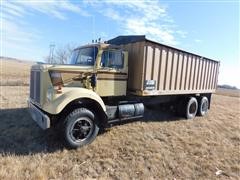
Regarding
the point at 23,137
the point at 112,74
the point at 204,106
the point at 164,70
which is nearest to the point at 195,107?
the point at 204,106

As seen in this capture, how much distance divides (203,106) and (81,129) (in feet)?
23.3

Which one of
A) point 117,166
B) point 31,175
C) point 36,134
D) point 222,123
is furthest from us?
point 222,123

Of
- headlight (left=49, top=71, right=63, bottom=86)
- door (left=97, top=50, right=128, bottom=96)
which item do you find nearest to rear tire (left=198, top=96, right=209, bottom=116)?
door (left=97, top=50, right=128, bottom=96)

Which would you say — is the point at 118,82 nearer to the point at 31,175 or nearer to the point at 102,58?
the point at 102,58

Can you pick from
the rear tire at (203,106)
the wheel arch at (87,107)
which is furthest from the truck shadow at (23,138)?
the rear tire at (203,106)

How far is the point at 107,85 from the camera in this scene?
19.4 ft

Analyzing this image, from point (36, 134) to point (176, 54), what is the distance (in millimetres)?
5705

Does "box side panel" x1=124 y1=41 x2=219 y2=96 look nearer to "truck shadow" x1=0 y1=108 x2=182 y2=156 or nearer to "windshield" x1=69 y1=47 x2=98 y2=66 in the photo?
"windshield" x1=69 y1=47 x2=98 y2=66

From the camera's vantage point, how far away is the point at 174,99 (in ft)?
28.5

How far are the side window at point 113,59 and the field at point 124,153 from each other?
204 cm

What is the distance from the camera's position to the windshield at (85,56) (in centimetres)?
570

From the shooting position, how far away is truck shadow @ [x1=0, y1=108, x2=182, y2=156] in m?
4.59

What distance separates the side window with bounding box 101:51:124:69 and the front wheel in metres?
1.61

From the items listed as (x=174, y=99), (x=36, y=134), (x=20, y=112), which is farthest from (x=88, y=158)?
(x=174, y=99)
